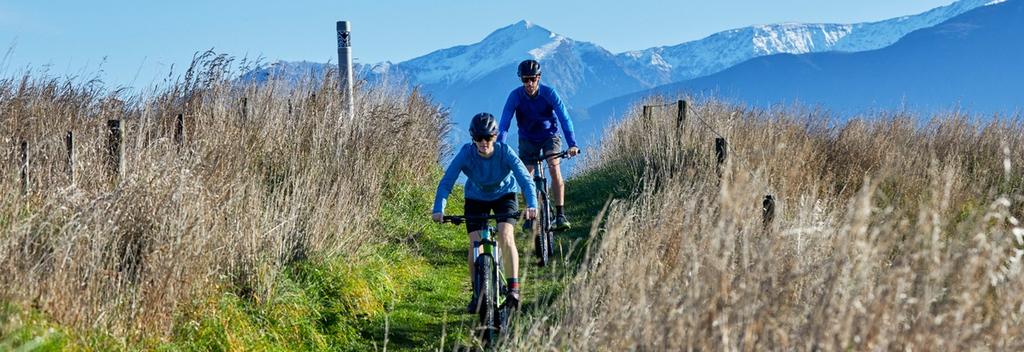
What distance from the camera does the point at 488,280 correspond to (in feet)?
20.1

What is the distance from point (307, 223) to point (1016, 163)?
940cm

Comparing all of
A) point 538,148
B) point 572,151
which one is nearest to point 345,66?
point 538,148

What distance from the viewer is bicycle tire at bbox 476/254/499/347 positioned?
612 centimetres

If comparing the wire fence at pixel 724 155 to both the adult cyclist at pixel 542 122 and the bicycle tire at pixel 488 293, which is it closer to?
the adult cyclist at pixel 542 122

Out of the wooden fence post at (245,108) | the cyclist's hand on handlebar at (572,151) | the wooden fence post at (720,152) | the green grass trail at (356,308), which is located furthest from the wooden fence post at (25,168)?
the wooden fence post at (720,152)

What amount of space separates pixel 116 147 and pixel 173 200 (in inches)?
64.2

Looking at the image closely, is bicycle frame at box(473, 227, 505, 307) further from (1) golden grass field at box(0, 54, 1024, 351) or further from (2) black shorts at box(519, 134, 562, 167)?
(2) black shorts at box(519, 134, 562, 167)

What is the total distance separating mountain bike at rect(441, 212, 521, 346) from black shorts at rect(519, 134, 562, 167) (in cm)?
312

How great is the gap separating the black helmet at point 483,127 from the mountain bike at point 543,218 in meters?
2.58

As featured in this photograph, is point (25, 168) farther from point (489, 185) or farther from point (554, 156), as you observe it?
point (554, 156)

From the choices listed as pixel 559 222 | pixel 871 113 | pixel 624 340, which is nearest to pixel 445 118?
pixel 871 113

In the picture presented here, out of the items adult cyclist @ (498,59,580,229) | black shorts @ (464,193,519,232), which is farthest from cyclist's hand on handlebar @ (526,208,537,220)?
adult cyclist @ (498,59,580,229)

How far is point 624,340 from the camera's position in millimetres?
3668

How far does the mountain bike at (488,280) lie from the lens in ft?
20.2
